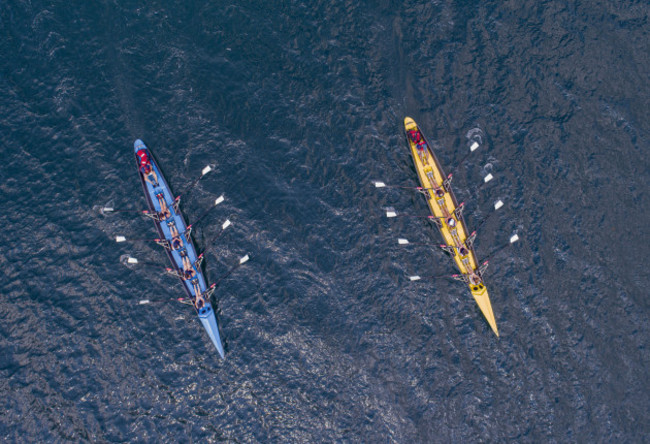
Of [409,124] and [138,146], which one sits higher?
[409,124]

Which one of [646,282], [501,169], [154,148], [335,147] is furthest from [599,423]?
[154,148]

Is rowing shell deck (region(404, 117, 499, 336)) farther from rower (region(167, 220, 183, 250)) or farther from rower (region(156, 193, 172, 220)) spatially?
rower (region(156, 193, 172, 220))

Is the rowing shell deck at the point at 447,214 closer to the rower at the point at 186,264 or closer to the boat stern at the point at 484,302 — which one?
the boat stern at the point at 484,302

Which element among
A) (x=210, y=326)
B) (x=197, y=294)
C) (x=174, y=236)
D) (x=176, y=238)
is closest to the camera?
(x=210, y=326)

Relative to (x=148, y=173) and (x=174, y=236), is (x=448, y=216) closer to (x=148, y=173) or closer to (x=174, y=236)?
(x=174, y=236)

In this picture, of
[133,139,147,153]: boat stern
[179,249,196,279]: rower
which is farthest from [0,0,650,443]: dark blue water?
[179,249,196,279]: rower

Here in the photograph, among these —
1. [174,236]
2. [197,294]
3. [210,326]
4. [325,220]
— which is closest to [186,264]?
[174,236]
